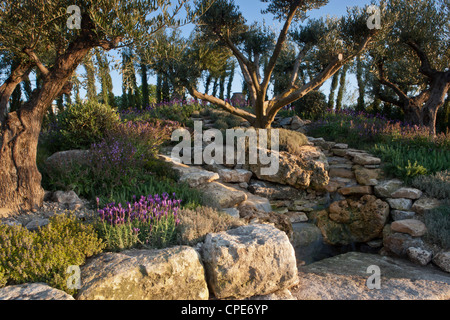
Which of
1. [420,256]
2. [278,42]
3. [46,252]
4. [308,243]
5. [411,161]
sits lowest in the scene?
[308,243]

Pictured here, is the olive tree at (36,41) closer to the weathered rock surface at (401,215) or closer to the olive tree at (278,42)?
the olive tree at (278,42)

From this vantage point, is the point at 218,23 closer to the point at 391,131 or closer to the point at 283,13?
the point at 283,13

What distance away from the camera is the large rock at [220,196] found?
251 inches

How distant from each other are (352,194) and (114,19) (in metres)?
6.98

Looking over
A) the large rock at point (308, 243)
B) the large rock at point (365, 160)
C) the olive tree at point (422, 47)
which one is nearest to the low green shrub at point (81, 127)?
the large rock at point (308, 243)

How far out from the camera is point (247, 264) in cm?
402

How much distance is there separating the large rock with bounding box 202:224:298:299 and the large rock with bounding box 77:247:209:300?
19 cm

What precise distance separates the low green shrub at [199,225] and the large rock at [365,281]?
1386 mm

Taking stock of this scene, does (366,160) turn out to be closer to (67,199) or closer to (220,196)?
(220,196)

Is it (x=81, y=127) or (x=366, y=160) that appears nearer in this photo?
(x=81, y=127)

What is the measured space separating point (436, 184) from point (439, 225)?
152cm

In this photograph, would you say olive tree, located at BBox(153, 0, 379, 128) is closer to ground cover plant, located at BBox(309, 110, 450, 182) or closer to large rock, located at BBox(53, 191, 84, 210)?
ground cover plant, located at BBox(309, 110, 450, 182)

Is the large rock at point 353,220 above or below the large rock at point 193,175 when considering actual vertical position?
below

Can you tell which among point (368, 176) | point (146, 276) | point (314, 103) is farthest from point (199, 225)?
point (314, 103)
